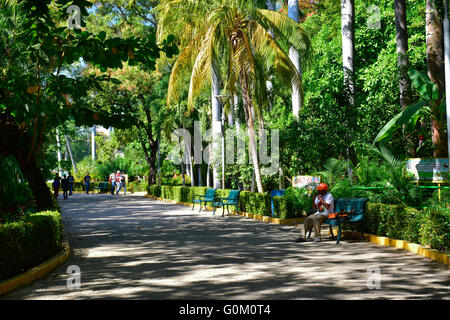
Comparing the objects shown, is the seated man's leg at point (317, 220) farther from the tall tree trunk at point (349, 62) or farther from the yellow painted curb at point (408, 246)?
the tall tree trunk at point (349, 62)

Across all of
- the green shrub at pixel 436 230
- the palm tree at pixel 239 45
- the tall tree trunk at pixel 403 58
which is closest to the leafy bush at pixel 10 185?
the green shrub at pixel 436 230

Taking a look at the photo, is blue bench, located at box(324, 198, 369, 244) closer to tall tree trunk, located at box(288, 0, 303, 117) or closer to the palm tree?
the palm tree

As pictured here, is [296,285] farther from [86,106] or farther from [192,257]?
[86,106]

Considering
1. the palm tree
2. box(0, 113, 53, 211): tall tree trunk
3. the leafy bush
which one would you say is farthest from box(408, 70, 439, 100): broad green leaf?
the leafy bush

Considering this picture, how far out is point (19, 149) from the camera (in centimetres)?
1187

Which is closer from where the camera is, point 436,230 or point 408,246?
point 436,230

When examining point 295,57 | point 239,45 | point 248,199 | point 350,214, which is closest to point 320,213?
point 350,214

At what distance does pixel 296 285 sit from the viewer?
6.84 meters

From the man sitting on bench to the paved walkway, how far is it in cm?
39

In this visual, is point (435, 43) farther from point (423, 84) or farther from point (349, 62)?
point (349, 62)

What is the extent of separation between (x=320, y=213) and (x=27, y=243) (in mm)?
6335

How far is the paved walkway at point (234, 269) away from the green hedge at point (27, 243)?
1.29 feet

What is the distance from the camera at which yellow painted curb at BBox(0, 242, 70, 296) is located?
22.7 ft
